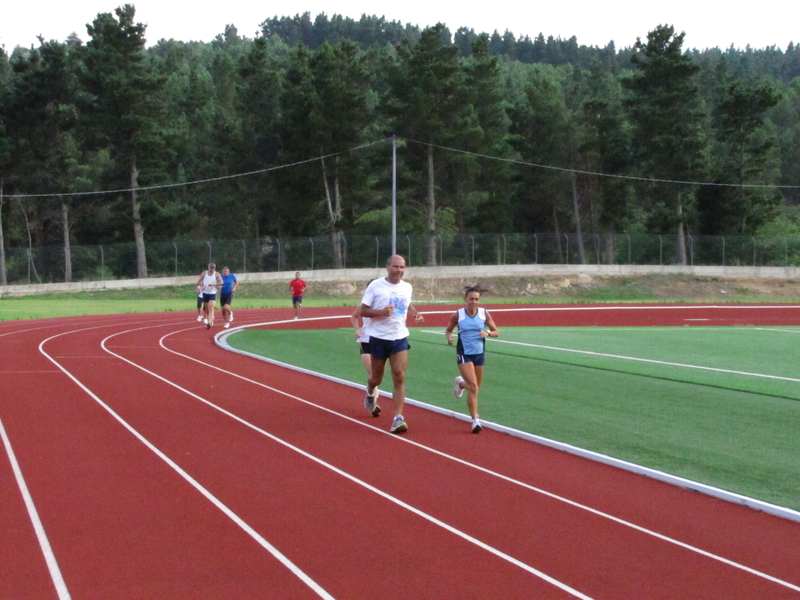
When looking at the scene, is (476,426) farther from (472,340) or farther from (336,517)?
(336,517)

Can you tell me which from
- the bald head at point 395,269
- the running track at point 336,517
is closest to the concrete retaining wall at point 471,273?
the running track at point 336,517

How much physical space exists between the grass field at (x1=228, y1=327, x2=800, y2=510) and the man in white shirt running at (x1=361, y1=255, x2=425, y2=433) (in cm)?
147

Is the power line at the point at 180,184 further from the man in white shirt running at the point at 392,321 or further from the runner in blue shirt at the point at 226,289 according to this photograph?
the man in white shirt running at the point at 392,321

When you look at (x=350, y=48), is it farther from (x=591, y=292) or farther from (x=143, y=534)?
(x=143, y=534)

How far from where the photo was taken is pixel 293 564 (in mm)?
5805

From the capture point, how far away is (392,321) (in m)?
10.3

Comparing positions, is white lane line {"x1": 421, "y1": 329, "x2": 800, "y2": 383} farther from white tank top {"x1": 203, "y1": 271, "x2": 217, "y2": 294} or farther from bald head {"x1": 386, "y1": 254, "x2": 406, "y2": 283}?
bald head {"x1": 386, "y1": 254, "x2": 406, "y2": 283}

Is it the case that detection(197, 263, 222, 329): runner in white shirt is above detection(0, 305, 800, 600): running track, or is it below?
above

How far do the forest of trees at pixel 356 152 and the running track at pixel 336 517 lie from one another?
46946 millimetres

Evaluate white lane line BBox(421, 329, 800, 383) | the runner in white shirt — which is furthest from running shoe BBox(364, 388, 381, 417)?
the runner in white shirt

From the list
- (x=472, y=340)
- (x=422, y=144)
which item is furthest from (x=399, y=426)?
(x=422, y=144)

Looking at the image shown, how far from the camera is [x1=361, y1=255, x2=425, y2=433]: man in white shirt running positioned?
10.2 metres

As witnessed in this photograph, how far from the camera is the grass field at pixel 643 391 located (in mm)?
8930

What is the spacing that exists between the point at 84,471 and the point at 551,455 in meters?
4.40
